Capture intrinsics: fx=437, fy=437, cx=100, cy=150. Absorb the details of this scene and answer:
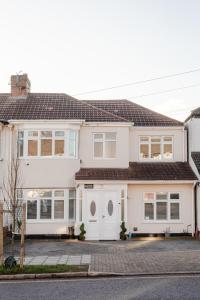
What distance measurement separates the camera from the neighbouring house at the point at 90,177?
23344 mm

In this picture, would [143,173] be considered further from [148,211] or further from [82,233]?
[82,233]

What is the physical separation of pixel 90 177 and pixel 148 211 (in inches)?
152

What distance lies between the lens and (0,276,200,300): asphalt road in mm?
10375

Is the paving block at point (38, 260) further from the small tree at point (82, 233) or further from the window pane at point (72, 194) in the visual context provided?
the window pane at point (72, 194)

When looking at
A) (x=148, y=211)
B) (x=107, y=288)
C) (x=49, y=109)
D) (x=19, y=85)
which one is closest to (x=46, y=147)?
(x=49, y=109)

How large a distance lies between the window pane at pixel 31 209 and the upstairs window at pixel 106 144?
4281 millimetres

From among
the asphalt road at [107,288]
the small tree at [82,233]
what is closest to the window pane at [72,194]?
the small tree at [82,233]

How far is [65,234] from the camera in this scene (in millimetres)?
23719

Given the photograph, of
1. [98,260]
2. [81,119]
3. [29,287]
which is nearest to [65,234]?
[81,119]

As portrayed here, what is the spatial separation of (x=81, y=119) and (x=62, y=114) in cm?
123

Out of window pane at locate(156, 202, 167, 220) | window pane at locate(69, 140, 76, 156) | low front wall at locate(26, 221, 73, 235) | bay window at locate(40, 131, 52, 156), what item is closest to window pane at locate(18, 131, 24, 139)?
bay window at locate(40, 131, 52, 156)

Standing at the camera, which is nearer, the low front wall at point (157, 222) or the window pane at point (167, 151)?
the low front wall at point (157, 222)

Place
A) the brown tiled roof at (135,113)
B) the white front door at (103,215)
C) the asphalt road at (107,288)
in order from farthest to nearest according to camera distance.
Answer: the brown tiled roof at (135,113)
the white front door at (103,215)
the asphalt road at (107,288)

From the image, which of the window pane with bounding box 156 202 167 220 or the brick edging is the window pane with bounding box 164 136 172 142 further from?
the brick edging
